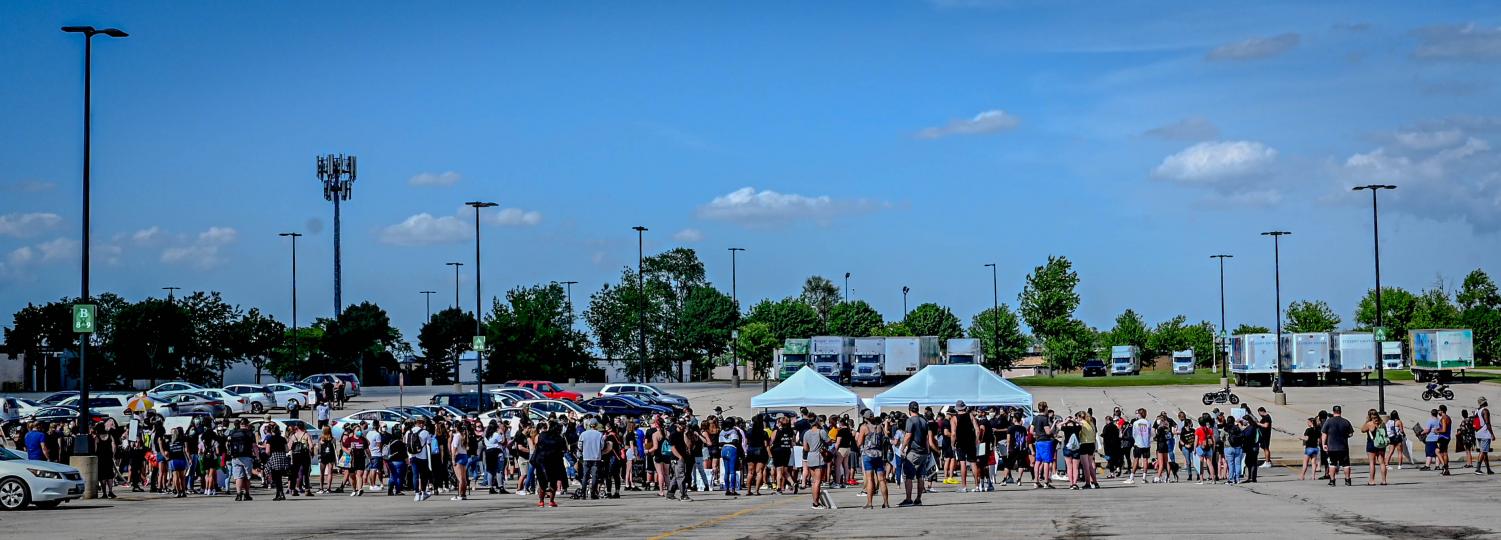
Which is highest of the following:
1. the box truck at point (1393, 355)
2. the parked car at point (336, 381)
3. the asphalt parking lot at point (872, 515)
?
the box truck at point (1393, 355)

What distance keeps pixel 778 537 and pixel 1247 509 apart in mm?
7172

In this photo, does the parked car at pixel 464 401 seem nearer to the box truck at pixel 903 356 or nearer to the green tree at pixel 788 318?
the box truck at pixel 903 356

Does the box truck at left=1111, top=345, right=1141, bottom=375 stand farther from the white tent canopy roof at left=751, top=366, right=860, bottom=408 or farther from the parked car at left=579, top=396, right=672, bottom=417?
the white tent canopy roof at left=751, top=366, right=860, bottom=408

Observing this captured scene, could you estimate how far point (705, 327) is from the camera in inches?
4961

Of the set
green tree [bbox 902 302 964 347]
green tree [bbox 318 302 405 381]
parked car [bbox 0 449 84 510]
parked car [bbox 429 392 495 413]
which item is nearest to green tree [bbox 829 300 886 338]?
green tree [bbox 902 302 964 347]

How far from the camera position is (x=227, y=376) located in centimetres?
11044

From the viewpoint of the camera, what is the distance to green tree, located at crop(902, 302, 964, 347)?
452 ft

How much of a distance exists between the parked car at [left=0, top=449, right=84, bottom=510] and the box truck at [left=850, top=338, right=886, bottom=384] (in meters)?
62.2

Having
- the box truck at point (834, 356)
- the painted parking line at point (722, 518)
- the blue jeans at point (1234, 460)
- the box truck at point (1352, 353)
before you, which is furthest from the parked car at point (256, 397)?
the box truck at point (1352, 353)

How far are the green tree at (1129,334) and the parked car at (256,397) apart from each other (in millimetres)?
104842

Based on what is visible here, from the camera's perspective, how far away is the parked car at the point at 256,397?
59347 millimetres

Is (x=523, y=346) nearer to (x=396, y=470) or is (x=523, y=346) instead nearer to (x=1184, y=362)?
(x=1184, y=362)

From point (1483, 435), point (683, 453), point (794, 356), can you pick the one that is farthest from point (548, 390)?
point (1483, 435)

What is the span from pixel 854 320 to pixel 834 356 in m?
54.5
